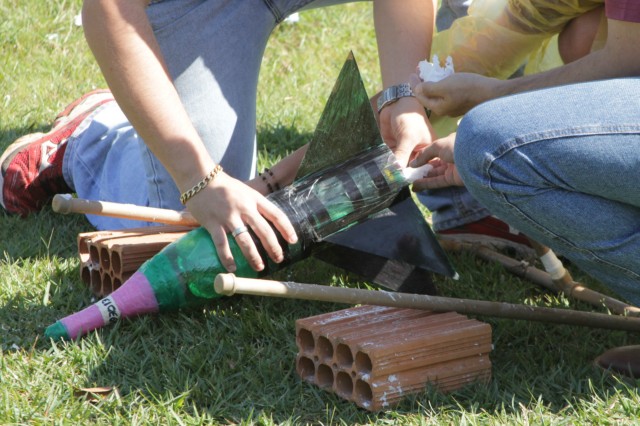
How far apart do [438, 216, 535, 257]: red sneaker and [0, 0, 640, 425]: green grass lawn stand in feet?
0.33

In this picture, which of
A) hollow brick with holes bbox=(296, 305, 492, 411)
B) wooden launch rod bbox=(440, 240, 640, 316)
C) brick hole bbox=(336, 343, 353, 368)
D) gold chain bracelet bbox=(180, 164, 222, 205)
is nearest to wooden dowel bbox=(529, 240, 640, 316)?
wooden launch rod bbox=(440, 240, 640, 316)

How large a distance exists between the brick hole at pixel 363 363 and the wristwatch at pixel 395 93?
82cm

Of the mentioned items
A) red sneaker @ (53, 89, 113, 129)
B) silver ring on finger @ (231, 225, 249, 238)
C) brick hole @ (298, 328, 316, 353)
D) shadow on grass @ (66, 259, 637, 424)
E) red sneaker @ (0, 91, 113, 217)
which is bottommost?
shadow on grass @ (66, 259, 637, 424)

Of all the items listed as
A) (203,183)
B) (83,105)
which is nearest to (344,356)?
(203,183)

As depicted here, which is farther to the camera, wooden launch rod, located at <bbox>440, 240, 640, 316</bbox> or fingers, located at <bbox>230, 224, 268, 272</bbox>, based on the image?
wooden launch rod, located at <bbox>440, 240, 640, 316</bbox>

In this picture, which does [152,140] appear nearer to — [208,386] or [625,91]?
[208,386]

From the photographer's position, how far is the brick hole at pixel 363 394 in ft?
6.03

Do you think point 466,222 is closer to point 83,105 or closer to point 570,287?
point 570,287

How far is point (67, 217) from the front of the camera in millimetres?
2996

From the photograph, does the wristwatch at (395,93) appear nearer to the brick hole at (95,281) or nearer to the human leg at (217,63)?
the human leg at (217,63)

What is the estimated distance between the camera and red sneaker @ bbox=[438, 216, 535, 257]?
272 cm

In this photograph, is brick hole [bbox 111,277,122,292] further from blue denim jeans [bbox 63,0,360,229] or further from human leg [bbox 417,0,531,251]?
human leg [bbox 417,0,531,251]

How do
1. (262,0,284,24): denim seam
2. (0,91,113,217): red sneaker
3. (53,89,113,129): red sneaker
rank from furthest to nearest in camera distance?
(53,89,113,129): red sneaker, (0,91,113,217): red sneaker, (262,0,284,24): denim seam

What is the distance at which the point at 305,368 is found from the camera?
1.99m
